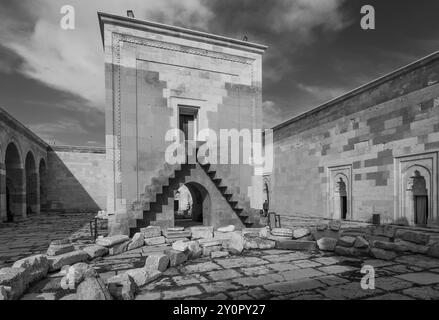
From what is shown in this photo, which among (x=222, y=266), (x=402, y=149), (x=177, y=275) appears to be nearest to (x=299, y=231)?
(x=222, y=266)

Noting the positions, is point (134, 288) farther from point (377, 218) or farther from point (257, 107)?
point (377, 218)

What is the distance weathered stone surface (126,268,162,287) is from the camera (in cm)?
491

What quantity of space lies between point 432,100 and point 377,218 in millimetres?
5266

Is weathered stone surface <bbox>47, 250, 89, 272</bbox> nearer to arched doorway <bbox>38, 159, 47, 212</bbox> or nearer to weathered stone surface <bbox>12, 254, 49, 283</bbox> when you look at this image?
weathered stone surface <bbox>12, 254, 49, 283</bbox>

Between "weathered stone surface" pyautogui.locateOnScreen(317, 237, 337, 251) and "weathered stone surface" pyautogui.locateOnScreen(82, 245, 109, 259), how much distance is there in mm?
5706

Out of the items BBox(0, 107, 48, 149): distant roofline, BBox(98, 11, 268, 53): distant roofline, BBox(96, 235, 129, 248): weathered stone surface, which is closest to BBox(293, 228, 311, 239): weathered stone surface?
BBox(96, 235, 129, 248): weathered stone surface

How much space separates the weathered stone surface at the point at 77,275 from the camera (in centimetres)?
486

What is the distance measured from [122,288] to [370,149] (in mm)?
12452

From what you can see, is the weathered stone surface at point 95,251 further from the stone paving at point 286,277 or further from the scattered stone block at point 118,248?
the stone paving at point 286,277

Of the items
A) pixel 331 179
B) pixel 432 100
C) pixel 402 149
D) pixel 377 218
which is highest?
pixel 432 100

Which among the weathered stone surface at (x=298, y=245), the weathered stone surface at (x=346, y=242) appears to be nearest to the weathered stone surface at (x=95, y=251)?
the weathered stone surface at (x=298, y=245)

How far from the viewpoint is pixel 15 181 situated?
56.9 feet

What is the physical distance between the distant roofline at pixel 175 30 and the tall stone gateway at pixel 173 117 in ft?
0.12
